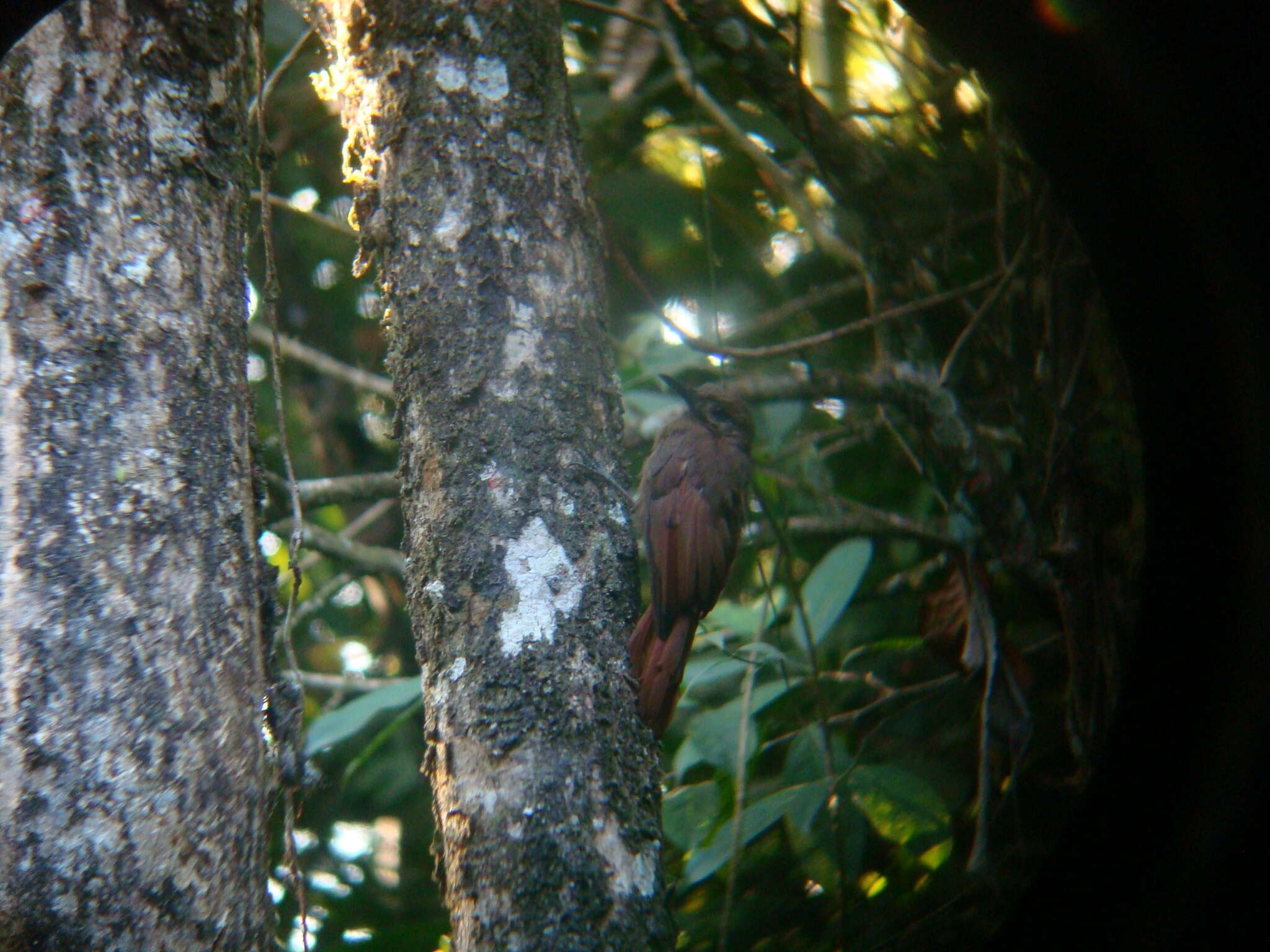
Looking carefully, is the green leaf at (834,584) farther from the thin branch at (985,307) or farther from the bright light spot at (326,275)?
the bright light spot at (326,275)

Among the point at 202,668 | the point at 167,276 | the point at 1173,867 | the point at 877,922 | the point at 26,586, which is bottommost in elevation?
the point at 877,922

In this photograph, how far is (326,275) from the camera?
395 cm

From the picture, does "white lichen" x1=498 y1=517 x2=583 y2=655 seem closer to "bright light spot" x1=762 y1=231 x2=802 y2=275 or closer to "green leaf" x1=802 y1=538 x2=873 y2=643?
"green leaf" x1=802 y1=538 x2=873 y2=643

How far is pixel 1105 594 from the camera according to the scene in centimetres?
174

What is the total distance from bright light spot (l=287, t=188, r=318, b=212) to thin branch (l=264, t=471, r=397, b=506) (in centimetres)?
152

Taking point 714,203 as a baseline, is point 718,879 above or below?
below

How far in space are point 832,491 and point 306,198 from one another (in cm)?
257

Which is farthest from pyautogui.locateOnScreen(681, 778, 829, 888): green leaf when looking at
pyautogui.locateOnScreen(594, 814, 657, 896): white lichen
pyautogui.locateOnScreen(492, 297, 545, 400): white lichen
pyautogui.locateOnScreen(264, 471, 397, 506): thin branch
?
pyautogui.locateOnScreen(264, 471, 397, 506): thin branch

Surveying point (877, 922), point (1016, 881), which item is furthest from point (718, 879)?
point (1016, 881)

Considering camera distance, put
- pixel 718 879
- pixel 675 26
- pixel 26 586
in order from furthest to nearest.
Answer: pixel 675 26, pixel 718 879, pixel 26 586

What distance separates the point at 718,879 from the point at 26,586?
1891mm

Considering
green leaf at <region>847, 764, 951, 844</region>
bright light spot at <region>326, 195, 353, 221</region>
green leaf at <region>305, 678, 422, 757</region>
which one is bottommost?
green leaf at <region>847, 764, 951, 844</region>

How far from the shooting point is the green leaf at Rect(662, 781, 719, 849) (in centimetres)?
210

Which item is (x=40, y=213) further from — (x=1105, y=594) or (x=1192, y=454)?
(x=1105, y=594)
